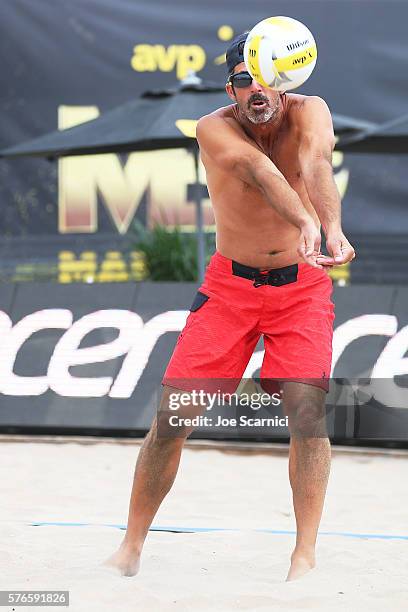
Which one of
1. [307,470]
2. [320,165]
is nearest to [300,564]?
[307,470]

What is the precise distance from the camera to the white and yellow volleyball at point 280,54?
378cm

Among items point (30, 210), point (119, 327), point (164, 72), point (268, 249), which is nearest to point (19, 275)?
point (30, 210)

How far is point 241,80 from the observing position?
13.3 feet

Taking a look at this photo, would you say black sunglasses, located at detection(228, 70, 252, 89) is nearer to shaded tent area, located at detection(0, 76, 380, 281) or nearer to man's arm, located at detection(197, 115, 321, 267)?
man's arm, located at detection(197, 115, 321, 267)

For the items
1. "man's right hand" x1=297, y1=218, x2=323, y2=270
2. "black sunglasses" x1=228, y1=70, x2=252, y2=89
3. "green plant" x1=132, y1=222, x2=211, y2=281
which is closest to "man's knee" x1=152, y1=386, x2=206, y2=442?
"man's right hand" x1=297, y1=218, x2=323, y2=270

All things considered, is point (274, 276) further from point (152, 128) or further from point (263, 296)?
point (152, 128)

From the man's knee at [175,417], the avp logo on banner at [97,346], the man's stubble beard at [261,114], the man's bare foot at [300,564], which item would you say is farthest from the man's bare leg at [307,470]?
the avp logo on banner at [97,346]

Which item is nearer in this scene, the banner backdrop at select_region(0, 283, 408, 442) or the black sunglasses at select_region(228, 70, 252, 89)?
the black sunglasses at select_region(228, 70, 252, 89)

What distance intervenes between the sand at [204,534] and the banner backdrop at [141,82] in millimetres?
4506

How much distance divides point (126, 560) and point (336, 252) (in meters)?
1.35

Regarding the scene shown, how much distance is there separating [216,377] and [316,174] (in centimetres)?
81

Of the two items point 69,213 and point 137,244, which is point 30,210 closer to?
point 69,213

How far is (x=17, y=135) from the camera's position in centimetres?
1177

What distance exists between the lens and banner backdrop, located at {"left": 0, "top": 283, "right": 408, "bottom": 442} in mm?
7520
